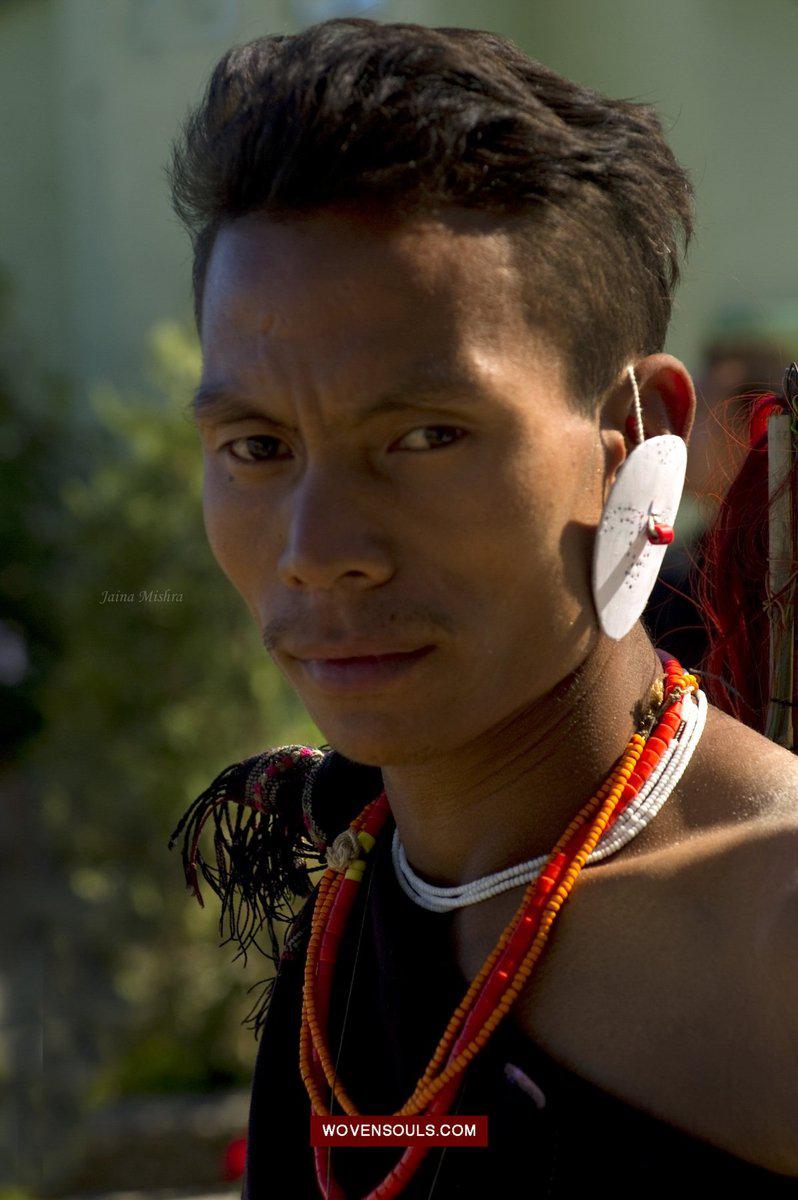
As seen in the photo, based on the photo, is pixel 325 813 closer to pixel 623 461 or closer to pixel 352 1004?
pixel 352 1004

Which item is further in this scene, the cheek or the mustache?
the cheek

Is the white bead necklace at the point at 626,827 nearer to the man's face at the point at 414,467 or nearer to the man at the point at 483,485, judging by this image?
the man at the point at 483,485

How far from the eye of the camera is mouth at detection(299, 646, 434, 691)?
1.64 metres

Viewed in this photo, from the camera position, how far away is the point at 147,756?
5.85 m

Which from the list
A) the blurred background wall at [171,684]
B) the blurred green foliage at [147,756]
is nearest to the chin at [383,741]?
the blurred background wall at [171,684]

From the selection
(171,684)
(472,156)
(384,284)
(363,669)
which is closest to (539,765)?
(363,669)

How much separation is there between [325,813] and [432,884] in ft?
1.26

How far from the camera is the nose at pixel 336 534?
5.19ft

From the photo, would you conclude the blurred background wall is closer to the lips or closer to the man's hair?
the man's hair

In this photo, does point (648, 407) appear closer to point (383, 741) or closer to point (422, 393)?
point (422, 393)

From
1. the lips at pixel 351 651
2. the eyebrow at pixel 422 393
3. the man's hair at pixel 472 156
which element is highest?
the man's hair at pixel 472 156

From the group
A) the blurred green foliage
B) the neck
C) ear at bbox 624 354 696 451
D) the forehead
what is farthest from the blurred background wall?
the forehead

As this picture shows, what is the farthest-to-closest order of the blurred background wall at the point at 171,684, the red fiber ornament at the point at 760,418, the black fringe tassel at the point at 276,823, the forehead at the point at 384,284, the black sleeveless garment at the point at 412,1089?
the blurred background wall at the point at 171,684, the black fringe tassel at the point at 276,823, the red fiber ornament at the point at 760,418, the forehead at the point at 384,284, the black sleeveless garment at the point at 412,1089

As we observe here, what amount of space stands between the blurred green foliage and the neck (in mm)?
3838
